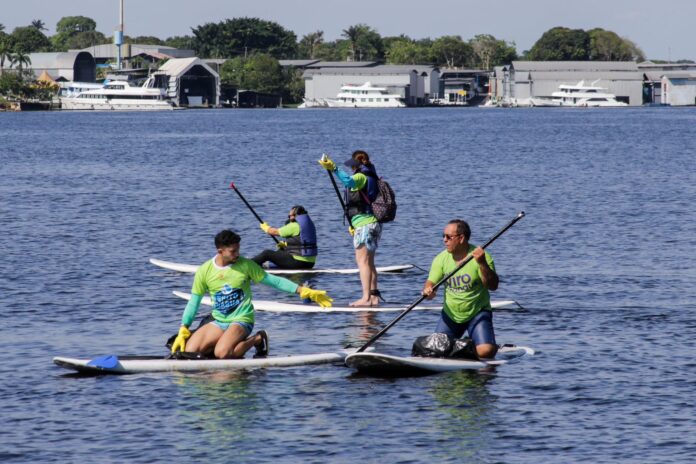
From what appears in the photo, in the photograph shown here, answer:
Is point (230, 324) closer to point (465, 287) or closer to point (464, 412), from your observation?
point (465, 287)

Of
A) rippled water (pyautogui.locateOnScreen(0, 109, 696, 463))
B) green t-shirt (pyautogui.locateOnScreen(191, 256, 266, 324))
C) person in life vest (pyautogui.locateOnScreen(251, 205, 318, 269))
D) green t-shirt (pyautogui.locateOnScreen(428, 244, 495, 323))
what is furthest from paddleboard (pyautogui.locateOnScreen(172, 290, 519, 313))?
green t-shirt (pyautogui.locateOnScreen(191, 256, 266, 324))

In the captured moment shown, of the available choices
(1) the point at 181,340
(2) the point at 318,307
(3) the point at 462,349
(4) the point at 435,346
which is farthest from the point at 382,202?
(1) the point at 181,340

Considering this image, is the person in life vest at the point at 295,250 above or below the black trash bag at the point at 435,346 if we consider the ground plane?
above

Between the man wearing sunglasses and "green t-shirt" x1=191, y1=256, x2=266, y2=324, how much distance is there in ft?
8.26

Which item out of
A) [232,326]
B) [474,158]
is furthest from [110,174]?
[232,326]

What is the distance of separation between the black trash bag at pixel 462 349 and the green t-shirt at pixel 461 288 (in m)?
0.35

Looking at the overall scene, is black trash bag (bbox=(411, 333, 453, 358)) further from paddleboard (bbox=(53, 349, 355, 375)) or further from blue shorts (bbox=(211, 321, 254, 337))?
blue shorts (bbox=(211, 321, 254, 337))

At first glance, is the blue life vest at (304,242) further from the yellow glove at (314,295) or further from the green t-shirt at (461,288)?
the green t-shirt at (461,288)

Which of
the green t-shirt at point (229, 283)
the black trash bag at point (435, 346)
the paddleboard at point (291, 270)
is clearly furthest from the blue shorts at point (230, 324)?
the paddleboard at point (291, 270)

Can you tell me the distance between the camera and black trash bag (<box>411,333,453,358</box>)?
62.3ft

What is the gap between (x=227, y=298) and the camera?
18438 mm

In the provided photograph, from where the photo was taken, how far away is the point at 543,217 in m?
45.6

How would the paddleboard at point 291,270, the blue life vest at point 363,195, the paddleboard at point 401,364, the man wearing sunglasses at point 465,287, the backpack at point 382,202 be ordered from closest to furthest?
1. the man wearing sunglasses at point 465,287
2. the paddleboard at point 401,364
3. the blue life vest at point 363,195
4. the backpack at point 382,202
5. the paddleboard at point 291,270

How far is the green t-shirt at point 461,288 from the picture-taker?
60.0 ft
